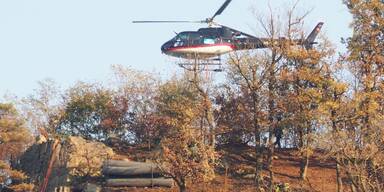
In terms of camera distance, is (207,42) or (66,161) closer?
(66,161)

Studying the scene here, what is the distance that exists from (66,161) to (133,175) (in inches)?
201

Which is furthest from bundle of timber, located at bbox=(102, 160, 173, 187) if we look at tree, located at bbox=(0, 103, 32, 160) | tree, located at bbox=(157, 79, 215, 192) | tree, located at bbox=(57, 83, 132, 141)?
tree, located at bbox=(57, 83, 132, 141)

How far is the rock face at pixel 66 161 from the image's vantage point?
127 ft

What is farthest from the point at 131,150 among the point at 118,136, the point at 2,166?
the point at 2,166

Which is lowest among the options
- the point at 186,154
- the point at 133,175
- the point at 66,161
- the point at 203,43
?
the point at 133,175

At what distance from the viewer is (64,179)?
3878cm

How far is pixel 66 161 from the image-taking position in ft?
132

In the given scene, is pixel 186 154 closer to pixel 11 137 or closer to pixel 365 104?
pixel 365 104

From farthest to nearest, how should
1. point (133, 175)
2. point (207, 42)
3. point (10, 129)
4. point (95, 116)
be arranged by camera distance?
point (207, 42) < point (95, 116) < point (10, 129) < point (133, 175)

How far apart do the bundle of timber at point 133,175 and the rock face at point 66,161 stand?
1.21 m

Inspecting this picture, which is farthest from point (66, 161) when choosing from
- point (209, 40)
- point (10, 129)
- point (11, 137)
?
point (209, 40)

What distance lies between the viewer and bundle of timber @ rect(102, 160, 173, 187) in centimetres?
3728

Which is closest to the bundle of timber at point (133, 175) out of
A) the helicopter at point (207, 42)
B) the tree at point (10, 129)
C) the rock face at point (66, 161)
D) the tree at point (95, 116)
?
Answer: the rock face at point (66, 161)

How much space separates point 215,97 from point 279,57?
12343 mm
